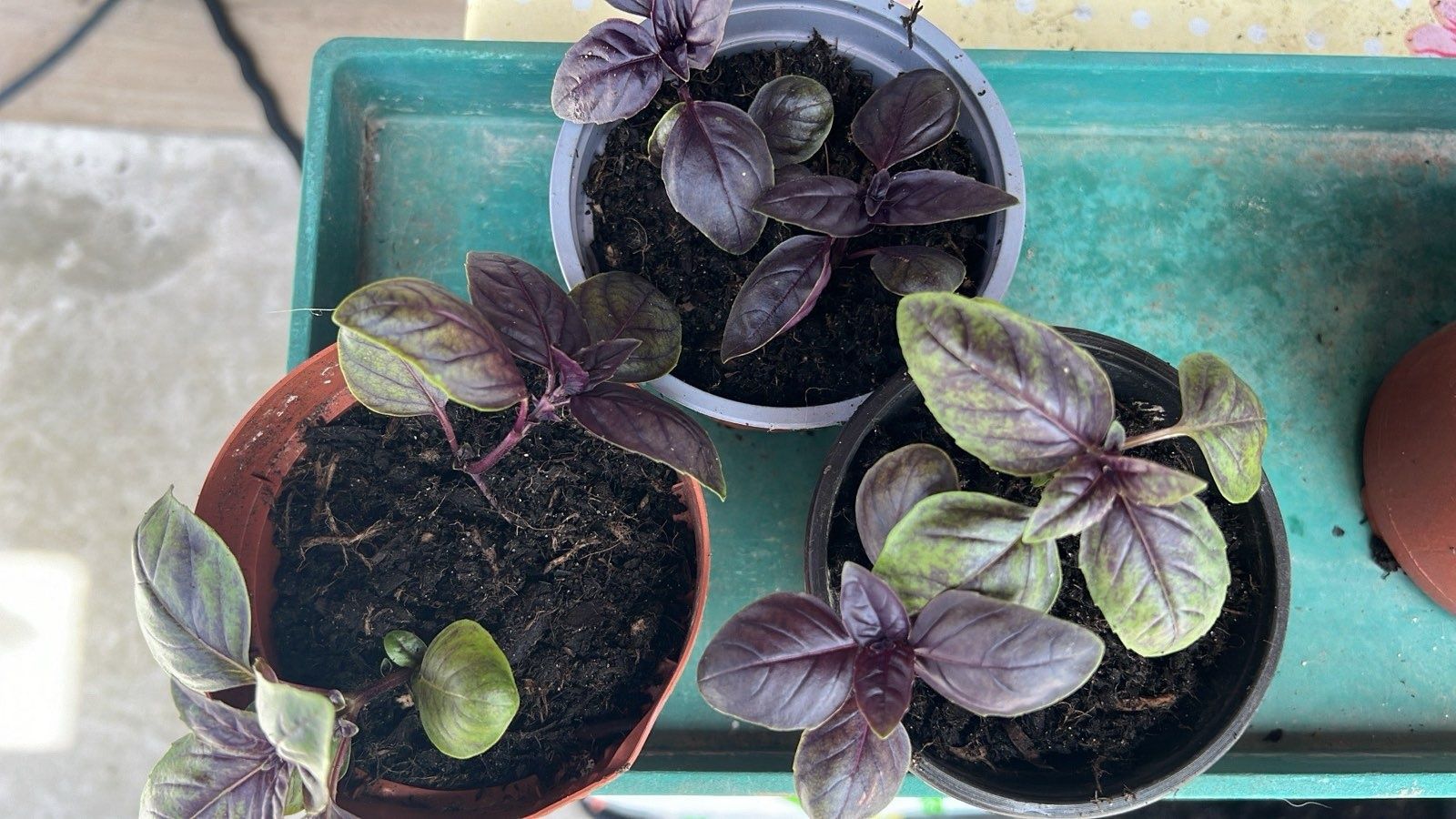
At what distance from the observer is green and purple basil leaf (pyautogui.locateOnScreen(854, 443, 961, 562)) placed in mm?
704

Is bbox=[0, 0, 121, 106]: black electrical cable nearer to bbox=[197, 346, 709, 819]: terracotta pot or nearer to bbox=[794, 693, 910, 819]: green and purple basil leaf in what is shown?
bbox=[197, 346, 709, 819]: terracotta pot

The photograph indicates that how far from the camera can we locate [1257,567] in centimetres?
84

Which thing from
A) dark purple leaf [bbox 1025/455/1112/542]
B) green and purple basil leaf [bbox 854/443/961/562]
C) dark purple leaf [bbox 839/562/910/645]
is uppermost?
dark purple leaf [bbox 1025/455/1112/542]

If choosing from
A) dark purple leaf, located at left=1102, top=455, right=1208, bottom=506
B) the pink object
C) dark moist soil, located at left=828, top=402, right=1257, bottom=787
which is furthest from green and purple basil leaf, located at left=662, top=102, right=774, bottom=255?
the pink object

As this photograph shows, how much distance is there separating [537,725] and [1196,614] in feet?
1.79

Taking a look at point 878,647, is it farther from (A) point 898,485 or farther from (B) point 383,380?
(B) point 383,380

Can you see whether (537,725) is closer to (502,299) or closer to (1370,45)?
(502,299)

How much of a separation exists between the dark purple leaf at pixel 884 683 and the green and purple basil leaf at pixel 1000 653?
0.6 inches

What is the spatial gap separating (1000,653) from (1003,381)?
173 mm

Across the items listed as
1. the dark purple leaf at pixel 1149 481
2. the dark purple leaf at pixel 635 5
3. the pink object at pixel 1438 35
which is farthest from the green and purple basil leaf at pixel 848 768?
the pink object at pixel 1438 35

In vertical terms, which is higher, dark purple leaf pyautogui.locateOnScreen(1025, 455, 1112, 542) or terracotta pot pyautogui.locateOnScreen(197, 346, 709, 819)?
dark purple leaf pyautogui.locateOnScreen(1025, 455, 1112, 542)

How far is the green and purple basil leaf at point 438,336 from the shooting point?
576mm

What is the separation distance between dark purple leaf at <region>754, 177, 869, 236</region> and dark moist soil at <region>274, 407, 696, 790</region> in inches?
10.6

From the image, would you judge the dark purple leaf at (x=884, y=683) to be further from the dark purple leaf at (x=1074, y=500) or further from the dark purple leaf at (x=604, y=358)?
the dark purple leaf at (x=604, y=358)
